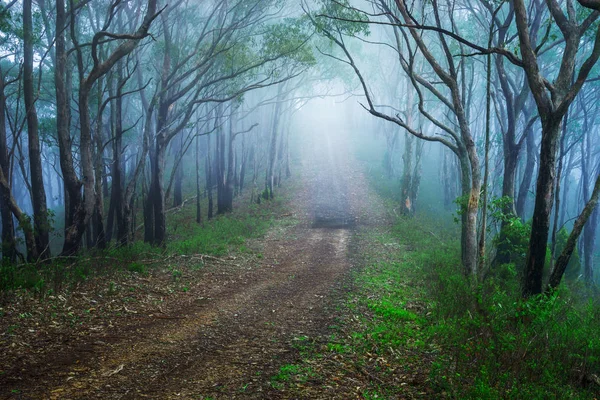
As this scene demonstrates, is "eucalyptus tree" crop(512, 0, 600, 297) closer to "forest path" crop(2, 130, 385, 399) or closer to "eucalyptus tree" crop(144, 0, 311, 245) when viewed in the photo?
"forest path" crop(2, 130, 385, 399)

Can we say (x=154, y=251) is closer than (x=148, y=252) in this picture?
No

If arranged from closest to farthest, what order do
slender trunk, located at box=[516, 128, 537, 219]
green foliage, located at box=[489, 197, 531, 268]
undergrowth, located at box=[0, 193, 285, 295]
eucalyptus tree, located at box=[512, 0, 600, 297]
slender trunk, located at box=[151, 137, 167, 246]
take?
eucalyptus tree, located at box=[512, 0, 600, 297] < undergrowth, located at box=[0, 193, 285, 295] < green foliage, located at box=[489, 197, 531, 268] < slender trunk, located at box=[151, 137, 167, 246] < slender trunk, located at box=[516, 128, 537, 219]

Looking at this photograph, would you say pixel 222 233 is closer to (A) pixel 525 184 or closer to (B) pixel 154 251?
(B) pixel 154 251

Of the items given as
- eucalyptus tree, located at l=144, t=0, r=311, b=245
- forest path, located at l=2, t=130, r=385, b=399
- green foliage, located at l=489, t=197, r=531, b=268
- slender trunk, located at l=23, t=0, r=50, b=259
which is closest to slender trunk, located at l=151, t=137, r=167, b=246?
eucalyptus tree, located at l=144, t=0, r=311, b=245

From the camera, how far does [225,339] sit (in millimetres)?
6395

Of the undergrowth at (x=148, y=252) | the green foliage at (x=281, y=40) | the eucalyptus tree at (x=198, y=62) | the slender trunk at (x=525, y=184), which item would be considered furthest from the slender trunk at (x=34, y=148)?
the slender trunk at (x=525, y=184)

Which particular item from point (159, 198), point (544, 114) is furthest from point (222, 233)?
point (544, 114)

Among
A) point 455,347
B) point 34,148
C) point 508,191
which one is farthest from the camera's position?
point 508,191

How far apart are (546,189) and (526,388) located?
12.5 feet

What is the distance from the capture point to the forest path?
475 cm

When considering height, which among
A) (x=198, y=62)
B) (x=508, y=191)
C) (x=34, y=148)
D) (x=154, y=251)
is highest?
(x=198, y=62)

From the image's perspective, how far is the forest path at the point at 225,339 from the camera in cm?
475

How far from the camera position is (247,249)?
44.9 ft

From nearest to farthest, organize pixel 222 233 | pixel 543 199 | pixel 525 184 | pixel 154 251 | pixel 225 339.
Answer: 1. pixel 225 339
2. pixel 543 199
3. pixel 154 251
4. pixel 525 184
5. pixel 222 233
